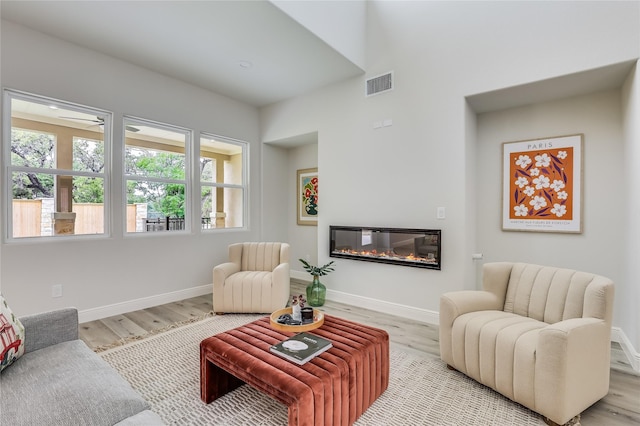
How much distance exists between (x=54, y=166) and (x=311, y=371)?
3.52m

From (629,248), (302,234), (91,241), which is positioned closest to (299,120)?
(302,234)

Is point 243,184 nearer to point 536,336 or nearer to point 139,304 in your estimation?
point 139,304

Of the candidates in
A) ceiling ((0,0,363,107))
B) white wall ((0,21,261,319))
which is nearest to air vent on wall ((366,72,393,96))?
ceiling ((0,0,363,107))

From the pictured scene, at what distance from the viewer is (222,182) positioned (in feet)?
15.7

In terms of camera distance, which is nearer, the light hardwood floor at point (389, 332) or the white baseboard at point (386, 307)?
the light hardwood floor at point (389, 332)

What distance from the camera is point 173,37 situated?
308cm

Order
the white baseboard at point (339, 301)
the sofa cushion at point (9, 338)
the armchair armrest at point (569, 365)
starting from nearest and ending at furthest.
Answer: the sofa cushion at point (9, 338), the armchair armrest at point (569, 365), the white baseboard at point (339, 301)

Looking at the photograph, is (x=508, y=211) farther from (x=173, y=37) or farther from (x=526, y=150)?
(x=173, y=37)

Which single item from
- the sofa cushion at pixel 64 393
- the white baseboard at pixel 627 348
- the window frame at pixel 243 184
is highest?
the window frame at pixel 243 184

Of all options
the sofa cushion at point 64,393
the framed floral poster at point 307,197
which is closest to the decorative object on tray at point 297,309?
the sofa cushion at point 64,393

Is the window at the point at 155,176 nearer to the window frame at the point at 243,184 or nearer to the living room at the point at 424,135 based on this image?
the living room at the point at 424,135

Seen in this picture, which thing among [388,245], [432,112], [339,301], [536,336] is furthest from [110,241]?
[536,336]

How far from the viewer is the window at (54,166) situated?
2965 mm

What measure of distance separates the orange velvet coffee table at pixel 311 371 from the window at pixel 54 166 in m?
2.58
